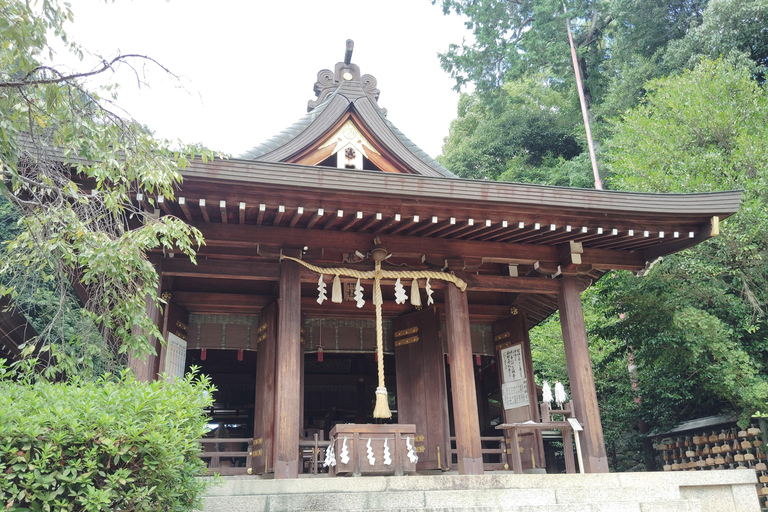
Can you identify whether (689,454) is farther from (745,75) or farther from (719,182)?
(745,75)

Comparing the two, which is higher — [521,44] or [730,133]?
[521,44]

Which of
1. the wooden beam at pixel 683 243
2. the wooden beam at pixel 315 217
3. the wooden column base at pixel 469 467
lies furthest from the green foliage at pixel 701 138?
the wooden beam at pixel 315 217

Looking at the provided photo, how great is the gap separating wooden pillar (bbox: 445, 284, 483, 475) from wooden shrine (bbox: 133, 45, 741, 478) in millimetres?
16

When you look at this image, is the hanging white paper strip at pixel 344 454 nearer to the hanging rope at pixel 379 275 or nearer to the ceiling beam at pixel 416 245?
the hanging rope at pixel 379 275

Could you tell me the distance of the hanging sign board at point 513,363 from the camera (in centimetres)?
812

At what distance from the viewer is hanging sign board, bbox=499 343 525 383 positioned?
8125mm

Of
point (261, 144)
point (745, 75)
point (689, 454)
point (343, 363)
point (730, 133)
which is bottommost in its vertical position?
point (689, 454)

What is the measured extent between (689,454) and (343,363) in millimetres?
6338

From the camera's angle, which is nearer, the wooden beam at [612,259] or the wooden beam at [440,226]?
the wooden beam at [440,226]

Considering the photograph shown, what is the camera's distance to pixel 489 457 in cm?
1137

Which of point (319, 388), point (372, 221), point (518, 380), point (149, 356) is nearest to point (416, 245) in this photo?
point (372, 221)

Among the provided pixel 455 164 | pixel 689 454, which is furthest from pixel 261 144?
pixel 455 164

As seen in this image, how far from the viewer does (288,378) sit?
5.93 metres

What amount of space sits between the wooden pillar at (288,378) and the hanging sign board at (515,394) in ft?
11.2
